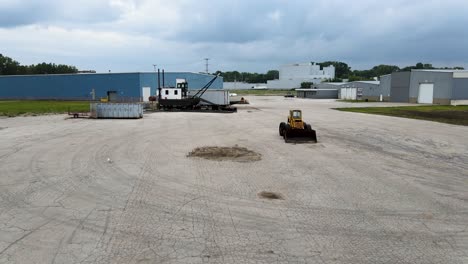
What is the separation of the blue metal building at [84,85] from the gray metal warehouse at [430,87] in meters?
38.0

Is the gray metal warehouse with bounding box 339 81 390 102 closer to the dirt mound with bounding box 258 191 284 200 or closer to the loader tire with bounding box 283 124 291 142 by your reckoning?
the loader tire with bounding box 283 124 291 142

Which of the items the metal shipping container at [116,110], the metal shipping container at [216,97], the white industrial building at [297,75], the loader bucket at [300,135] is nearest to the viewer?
the loader bucket at [300,135]

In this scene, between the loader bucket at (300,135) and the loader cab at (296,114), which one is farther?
the loader cab at (296,114)

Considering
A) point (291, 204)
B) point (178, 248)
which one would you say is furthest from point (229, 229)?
point (291, 204)

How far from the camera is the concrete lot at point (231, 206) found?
18.1ft

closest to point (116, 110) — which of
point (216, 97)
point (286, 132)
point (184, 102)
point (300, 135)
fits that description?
point (184, 102)

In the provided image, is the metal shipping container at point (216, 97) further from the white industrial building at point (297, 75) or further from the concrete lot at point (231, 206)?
the white industrial building at point (297, 75)

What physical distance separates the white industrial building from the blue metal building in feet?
379

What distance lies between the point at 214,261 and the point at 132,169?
6533mm

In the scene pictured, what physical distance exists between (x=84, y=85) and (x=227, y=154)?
58.8 meters

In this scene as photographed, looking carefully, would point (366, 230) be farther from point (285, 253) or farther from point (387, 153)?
point (387, 153)

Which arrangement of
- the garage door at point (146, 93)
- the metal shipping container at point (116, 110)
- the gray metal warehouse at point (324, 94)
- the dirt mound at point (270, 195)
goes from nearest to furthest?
1. the dirt mound at point (270, 195)
2. the metal shipping container at point (116, 110)
3. the garage door at point (146, 93)
4. the gray metal warehouse at point (324, 94)

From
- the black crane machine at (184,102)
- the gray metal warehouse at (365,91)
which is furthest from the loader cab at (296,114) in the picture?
the gray metal warehouse at (365,91)

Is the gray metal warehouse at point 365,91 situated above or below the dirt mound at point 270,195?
above
